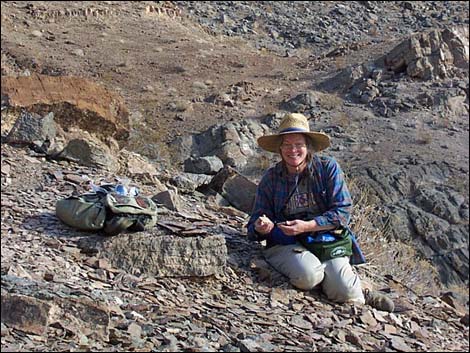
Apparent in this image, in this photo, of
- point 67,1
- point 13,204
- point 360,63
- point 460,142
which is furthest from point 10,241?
point 67,1

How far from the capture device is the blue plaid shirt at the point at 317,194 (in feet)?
13.5

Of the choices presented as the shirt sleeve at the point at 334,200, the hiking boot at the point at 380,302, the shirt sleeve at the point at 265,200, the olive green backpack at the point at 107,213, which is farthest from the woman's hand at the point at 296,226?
the olive green backpack at the point at 107,213

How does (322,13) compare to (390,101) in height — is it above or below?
above

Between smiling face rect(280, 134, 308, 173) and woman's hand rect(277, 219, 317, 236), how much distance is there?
310 mm

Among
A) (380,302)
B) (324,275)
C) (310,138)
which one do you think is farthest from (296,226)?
(380,302)

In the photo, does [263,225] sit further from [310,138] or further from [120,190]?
[120,190]

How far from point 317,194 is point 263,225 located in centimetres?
35

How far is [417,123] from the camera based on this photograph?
12.7m

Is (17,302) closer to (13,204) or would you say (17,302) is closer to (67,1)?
(13,204)

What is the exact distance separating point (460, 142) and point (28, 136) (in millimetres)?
8314

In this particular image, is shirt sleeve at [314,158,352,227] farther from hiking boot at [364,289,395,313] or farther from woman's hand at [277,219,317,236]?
hiking boot at [364,289,395,313]

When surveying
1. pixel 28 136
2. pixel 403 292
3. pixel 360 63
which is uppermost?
pixel 360 63

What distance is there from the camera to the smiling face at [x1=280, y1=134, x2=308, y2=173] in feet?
13.7

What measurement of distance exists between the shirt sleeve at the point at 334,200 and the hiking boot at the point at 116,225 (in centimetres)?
101
